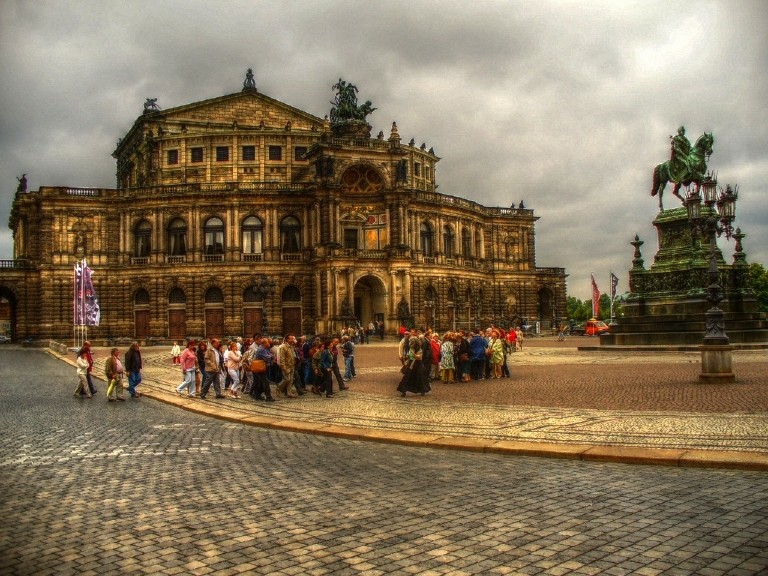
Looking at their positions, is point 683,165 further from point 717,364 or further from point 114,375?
point 114,375

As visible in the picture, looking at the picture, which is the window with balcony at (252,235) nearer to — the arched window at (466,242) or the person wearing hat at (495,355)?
the arched window at (466,242)

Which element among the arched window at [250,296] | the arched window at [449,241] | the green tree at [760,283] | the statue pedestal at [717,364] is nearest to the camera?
the statue pedestal at [717,364]

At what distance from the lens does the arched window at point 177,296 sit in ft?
208

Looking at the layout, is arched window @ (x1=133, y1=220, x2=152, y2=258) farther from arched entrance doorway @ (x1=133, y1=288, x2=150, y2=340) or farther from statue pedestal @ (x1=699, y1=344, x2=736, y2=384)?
statue pedestal @ (x1=699, y1=344, x2=736, y2=384)

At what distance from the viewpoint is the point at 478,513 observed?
7938 millimetres

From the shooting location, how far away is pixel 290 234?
2569 inches

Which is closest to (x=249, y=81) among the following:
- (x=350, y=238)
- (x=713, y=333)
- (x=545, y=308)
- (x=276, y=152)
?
(x=276, y=152)

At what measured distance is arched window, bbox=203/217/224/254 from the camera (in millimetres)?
64438

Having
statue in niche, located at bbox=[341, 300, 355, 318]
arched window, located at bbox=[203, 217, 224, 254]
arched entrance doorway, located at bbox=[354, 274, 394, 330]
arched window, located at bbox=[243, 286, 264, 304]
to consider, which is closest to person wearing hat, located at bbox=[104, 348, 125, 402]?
statue in niche, located at bbox=[341, 300, 355, 318]

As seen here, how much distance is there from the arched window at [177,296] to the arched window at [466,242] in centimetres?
2547

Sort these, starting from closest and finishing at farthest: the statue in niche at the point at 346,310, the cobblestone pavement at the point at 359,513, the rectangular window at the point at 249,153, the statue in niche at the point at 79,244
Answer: the cobblestone pavement at the point at 359,513 → the statue in niche at the point at 346,310 → the statue in niche at the point at 79,244 → the rectangular window at the point at 249,153

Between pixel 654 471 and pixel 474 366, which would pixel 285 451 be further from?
pixel 474 366

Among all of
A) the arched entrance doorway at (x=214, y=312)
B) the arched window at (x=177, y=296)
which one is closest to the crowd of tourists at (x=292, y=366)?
the arched entrance doorway at (x=214, y=312)

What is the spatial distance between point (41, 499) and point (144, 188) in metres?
58.9
